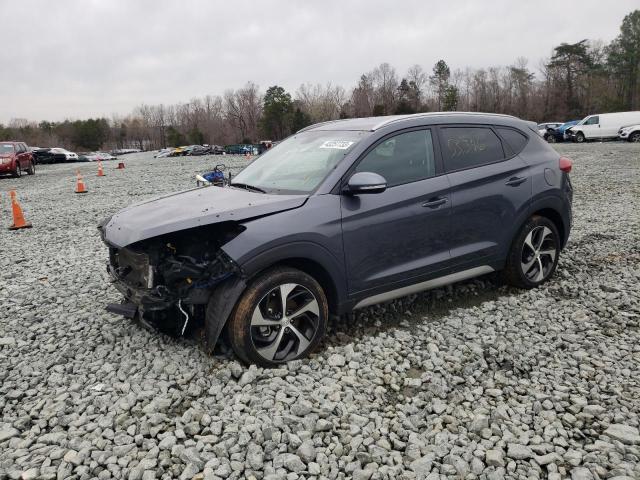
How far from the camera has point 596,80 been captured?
72938mm

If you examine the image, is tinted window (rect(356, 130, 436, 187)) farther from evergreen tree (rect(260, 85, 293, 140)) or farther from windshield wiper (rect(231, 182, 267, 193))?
evergreen tree (rect(260, 85, 293, 140))

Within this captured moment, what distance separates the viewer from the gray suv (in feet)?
12.0

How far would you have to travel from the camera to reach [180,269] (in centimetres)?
362

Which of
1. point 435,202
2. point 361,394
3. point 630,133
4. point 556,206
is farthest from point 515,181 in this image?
point 630,133

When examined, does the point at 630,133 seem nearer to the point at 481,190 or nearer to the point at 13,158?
the point at 481,190

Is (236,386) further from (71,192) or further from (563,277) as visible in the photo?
(71,192)

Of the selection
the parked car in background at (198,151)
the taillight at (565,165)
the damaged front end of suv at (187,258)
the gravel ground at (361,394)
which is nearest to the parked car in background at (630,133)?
the gravel ground at (361,394)

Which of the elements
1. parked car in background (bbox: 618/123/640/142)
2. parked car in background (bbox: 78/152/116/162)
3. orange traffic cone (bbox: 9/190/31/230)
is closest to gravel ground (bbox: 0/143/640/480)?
orange traffic cone (bbox: 9/190/31/230)

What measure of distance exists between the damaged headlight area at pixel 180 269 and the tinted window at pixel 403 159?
4.36 ft

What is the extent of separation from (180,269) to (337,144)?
5.77 ft

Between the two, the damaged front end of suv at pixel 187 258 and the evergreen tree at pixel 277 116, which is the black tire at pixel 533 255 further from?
the evergreen tree at pixel 277 116

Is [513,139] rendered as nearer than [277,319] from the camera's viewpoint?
No

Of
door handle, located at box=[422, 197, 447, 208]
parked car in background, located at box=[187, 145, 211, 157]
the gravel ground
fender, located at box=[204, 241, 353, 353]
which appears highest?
parked car in background, located at box=[187, 145, 211, 157]

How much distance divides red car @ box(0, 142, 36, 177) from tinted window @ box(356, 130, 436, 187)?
2403 cm
